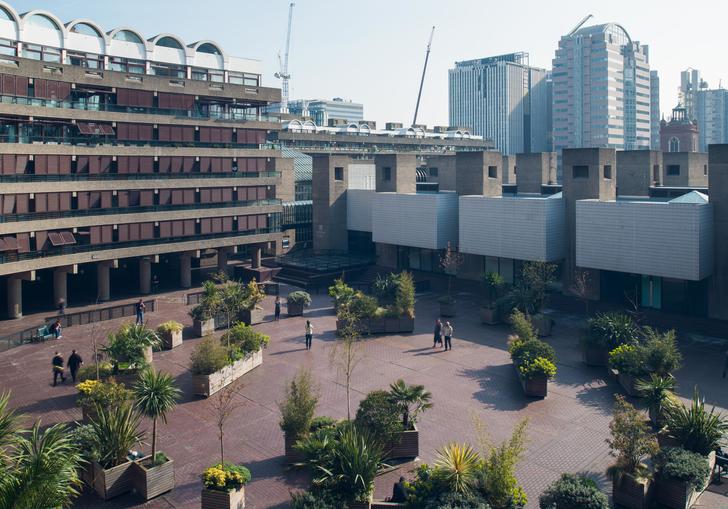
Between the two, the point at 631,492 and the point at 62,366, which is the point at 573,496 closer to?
the point at 631,492

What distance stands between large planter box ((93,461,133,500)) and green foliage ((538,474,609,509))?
11695mm

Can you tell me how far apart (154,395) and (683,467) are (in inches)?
A: 606

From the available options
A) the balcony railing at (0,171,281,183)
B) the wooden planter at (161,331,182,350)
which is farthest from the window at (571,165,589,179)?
the wooden planter at (161,331,182,350)

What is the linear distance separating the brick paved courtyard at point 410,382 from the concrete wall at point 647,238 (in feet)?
13.0

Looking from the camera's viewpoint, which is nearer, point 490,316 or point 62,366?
point 62,366

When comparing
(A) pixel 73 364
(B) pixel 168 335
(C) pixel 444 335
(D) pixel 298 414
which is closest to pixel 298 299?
(B) pixel 168 335

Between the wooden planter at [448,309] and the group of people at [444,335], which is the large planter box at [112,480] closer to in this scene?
the group of people at [444,335]

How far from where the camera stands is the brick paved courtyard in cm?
Answer: 2014

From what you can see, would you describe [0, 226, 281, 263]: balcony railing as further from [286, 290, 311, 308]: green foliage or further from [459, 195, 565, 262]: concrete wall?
[459, 195, 565, 262]: concrete wall

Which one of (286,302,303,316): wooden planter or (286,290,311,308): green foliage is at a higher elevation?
(286,290,311,308): green foliage

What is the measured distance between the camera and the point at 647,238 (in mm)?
36531

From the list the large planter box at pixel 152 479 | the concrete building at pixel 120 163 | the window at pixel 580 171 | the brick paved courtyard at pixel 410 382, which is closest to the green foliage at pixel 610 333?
the brick paved courtyard at pixel 410 382

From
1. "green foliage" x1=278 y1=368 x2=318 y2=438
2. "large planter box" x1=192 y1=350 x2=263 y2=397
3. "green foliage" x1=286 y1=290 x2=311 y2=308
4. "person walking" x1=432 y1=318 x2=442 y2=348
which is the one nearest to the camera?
"green foliage" x1=278 y1=368 x2=318 y2=438

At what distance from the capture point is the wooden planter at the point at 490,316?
38.6 metres
